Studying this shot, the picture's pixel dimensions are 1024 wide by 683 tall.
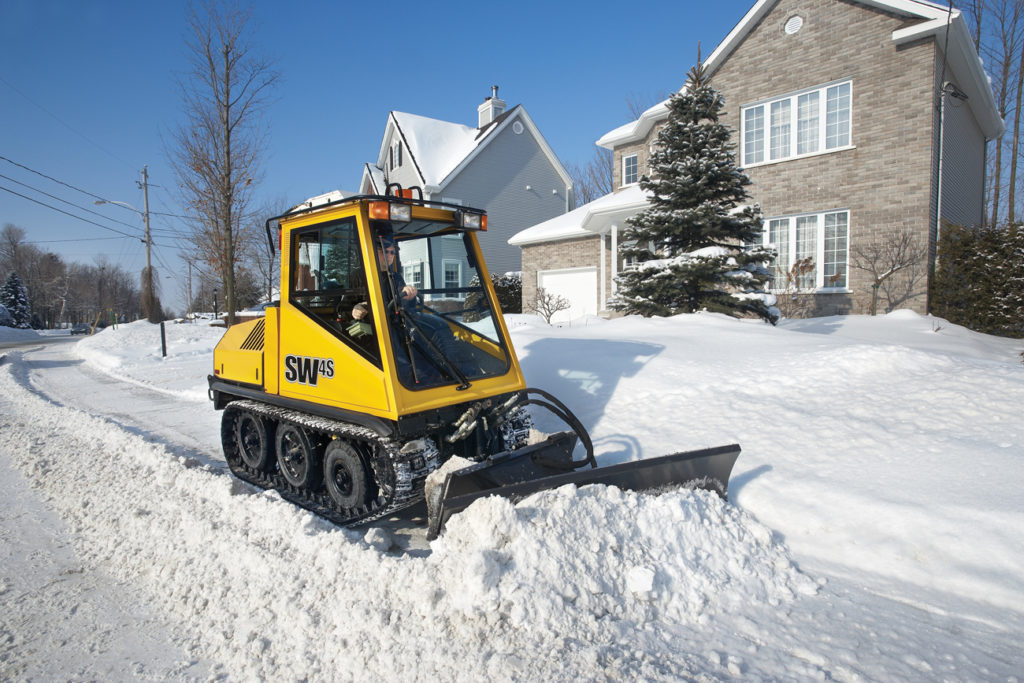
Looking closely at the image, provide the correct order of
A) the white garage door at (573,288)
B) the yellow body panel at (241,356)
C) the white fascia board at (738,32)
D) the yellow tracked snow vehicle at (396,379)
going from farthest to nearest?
the white garage door at (573,288)
the white fascia board at (738,32)
the yellow body panel at (241,356)
the yellow tracked snow vehicle at (396,379)

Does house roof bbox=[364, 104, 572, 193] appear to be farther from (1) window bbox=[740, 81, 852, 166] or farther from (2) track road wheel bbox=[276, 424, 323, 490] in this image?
(2) track road wheel bbox=[276, 424, 323, 490]

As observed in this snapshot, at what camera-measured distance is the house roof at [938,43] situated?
42.8 feet

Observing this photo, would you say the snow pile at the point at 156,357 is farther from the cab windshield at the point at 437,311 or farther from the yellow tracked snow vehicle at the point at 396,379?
the cab windshield at the point at 437,311

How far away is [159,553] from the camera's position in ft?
12.7

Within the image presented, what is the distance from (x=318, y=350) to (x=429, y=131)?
2654 centimetres

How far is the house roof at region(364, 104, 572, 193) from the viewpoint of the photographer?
85.9 ft

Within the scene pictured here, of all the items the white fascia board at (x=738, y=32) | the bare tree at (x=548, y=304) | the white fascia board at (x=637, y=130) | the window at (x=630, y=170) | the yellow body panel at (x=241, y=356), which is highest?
the white fascia board at (x=738, y=32)

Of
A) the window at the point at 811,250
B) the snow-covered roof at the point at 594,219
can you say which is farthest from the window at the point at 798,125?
the snow-covered roof at the point at 594,219

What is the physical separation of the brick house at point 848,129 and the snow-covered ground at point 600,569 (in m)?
9.68

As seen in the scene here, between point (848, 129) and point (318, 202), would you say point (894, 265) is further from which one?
point (318, 202)

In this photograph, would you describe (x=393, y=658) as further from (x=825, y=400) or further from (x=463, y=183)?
(x=463, y=183)

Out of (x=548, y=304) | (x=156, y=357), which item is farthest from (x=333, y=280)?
(x=156, y=357)

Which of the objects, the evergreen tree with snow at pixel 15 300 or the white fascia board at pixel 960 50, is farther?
the evergreen tree with snow at pixel 15 300

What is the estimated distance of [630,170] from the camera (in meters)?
20.2
